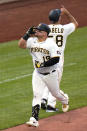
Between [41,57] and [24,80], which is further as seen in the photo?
[24,80]

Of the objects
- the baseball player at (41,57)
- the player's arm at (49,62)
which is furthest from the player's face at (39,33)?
the player's arm at (49,62)

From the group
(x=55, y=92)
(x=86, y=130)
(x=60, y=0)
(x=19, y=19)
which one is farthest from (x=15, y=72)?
(x=60, y=0)

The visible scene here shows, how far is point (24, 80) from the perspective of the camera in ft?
48.4

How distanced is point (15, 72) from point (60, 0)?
1311cm

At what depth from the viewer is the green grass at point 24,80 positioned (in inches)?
457

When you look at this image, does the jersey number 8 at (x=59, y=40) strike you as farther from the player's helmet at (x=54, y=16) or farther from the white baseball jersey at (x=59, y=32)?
the player's helmet at (x=54, y=16)

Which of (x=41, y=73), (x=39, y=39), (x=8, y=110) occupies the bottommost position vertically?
(x=8, y=110)

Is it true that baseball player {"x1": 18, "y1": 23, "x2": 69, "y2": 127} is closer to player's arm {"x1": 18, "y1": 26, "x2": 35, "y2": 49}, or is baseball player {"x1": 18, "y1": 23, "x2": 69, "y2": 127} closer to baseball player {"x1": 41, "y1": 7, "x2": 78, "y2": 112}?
player's arm {"x1": 18, "y1": 26, "x2": 35, "y2": 49}

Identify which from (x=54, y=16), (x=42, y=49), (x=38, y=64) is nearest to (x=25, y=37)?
(x=42, y=49)

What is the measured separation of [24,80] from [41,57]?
15.2 ft

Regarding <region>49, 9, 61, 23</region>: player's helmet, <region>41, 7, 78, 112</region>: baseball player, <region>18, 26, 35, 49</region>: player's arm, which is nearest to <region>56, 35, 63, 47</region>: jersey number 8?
<region>41, 7, 78, 112</region>: baseball player

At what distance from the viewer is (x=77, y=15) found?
26.3 metres

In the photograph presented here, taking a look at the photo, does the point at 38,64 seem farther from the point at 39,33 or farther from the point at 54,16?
the point at 54,16

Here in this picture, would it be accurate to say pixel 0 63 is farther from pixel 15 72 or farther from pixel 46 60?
pixel 46 60
